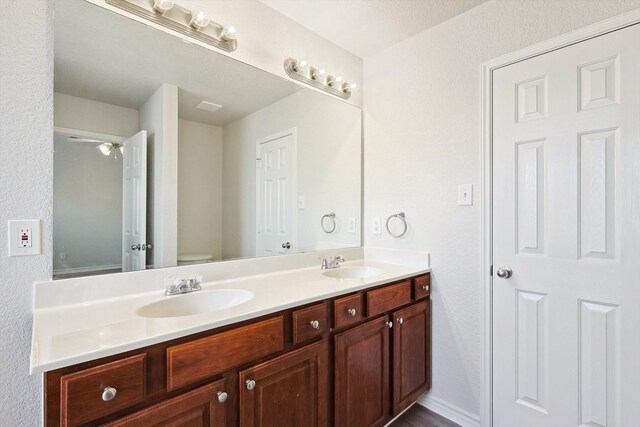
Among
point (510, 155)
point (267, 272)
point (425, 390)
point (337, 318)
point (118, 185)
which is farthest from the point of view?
point (425, 390)

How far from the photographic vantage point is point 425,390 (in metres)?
1.92

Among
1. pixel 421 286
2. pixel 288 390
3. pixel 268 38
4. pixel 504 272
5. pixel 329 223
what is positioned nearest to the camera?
pixel 288 390

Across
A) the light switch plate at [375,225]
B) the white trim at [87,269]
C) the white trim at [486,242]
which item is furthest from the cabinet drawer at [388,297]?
the white trim at [87,269]

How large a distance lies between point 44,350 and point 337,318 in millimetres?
1002

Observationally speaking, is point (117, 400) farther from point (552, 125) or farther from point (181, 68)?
point (552, 125)

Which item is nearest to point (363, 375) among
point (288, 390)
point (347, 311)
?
point (347, 311)

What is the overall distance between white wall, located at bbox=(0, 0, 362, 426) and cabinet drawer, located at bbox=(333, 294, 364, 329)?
1121 mm

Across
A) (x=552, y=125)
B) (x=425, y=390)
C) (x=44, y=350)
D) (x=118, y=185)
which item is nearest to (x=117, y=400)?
(x=44, y=350)

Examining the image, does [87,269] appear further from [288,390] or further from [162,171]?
[288,390]

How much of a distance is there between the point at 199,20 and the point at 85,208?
98 cm

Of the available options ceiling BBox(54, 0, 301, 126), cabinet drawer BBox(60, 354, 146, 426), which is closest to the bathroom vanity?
cabinet drawer BBox(60, 354, 146, 426)

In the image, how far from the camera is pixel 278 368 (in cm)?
117

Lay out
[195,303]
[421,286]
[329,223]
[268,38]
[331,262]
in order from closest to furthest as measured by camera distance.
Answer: [195,303], [268,38], [421,286], [331,262], [329,223]

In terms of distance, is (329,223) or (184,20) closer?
(184,20)
